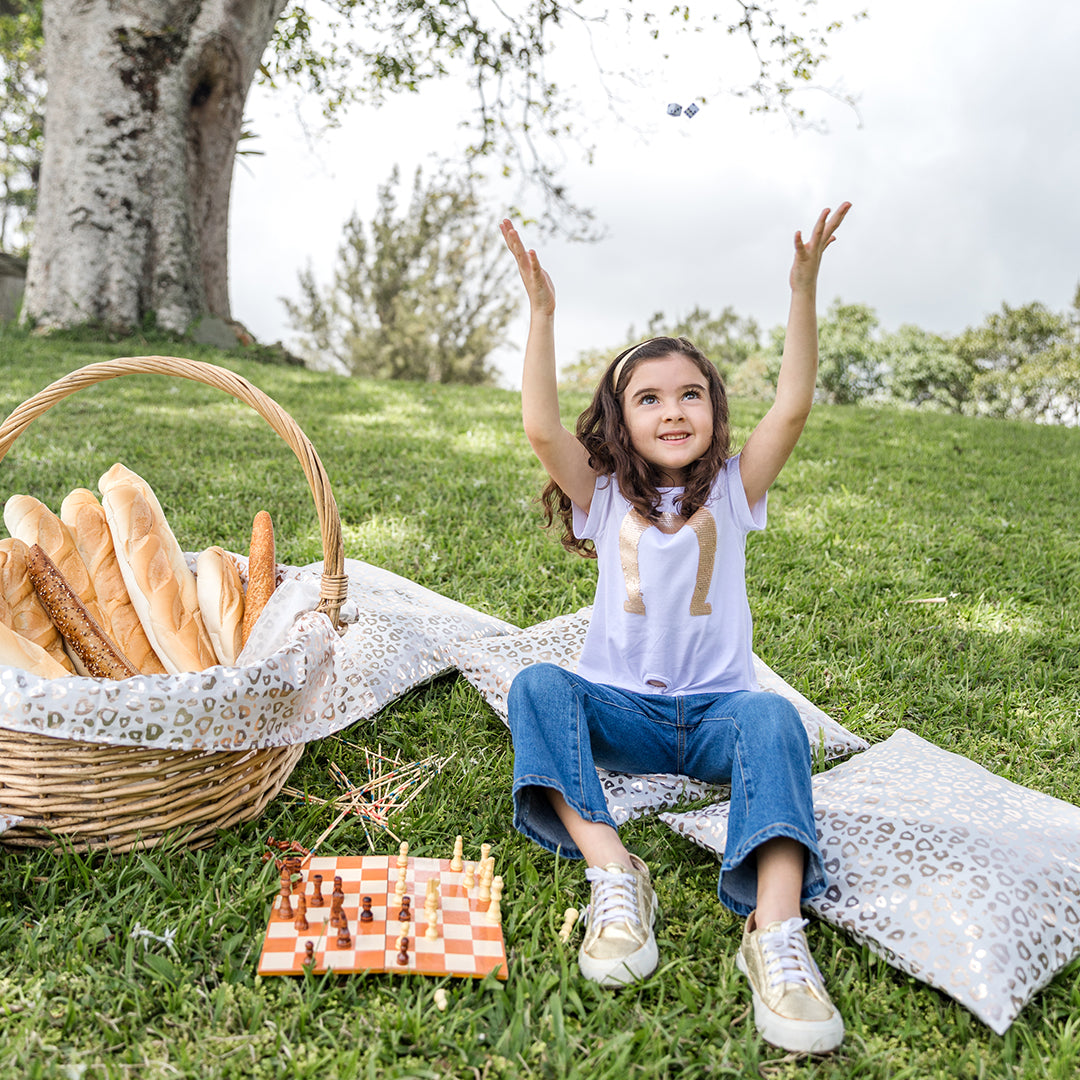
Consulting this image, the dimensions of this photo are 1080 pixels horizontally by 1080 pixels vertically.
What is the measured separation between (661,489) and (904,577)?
2080 mm

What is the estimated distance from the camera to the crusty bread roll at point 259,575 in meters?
2.38

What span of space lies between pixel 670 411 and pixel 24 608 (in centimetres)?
170

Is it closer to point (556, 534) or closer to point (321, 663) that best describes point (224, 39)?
point (556, 534)

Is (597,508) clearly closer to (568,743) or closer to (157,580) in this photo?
(568,743)

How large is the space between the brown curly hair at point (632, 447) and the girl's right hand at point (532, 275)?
406 mm

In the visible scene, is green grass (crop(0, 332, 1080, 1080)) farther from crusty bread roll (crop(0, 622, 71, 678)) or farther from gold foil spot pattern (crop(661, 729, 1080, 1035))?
crusty bread roll (crop(0, 622, 71, 678))

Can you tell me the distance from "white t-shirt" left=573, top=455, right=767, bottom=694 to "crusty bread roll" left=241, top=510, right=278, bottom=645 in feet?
2.94

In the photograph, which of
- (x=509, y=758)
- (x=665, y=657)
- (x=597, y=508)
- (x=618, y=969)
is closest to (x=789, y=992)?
(x=618, y=969)

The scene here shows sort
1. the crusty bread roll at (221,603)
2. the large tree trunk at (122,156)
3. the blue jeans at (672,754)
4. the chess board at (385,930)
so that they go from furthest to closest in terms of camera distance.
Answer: the large tree trunk at (122,156) → the crusty bread roll at (221,603) → the blue jeans at (672,754) → the chess board at (385,930)

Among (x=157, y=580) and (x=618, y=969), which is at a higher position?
(x=157, y=580)

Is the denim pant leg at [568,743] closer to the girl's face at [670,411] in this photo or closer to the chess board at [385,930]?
the chess board at [385,930]

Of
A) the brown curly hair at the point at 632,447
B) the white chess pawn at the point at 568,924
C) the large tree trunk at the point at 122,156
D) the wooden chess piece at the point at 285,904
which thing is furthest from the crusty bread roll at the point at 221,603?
the large tree trunk at the point at 122,156

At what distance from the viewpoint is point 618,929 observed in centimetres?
164

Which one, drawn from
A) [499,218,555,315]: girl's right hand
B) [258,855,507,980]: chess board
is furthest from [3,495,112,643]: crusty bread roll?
[499,218,555,315]: girl's right hand
